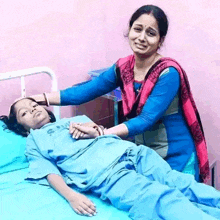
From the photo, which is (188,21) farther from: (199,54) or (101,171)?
(101,171)

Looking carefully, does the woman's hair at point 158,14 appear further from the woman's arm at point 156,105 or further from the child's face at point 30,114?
the child's face at point 30,114

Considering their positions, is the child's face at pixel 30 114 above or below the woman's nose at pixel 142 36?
below

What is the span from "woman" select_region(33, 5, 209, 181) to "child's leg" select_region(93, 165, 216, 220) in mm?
322

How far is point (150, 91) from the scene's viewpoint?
5.65 feet

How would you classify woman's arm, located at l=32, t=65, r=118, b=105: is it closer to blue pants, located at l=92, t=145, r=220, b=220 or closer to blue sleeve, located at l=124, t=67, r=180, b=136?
blue sleeve, located at l=124, t=67, r=180, b=136

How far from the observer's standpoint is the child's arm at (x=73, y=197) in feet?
4.45

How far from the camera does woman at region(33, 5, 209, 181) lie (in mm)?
1686

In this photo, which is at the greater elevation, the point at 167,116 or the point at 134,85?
the point at 134,85

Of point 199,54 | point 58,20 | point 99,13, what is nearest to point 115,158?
point 199,54

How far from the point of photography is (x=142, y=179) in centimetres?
139

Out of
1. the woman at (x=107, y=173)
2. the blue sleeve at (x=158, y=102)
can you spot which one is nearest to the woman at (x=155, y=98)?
the blue sleeve at (x=158, y=102)

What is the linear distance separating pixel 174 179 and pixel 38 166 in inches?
23.1

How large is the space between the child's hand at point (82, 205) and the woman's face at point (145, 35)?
2.44ft

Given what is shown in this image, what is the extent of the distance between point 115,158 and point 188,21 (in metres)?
1.17
